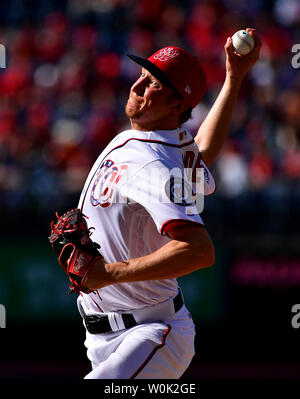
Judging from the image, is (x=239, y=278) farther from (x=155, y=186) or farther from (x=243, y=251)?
(x=155, y=186)

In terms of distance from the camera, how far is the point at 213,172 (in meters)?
7.72

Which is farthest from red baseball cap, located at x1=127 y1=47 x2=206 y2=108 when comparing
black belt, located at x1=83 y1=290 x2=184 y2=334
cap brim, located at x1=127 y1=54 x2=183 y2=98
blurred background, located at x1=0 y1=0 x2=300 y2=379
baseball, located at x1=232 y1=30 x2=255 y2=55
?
blurred background, located at x1=0 y1=0 x2=300 y2=379

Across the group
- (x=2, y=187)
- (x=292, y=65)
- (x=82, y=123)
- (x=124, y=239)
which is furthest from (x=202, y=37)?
(x=124, y=239)

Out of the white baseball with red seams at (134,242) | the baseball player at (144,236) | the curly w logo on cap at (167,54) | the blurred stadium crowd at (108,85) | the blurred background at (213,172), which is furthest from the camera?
the blurred stadium crowd at (108,85)

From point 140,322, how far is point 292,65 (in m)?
6.60

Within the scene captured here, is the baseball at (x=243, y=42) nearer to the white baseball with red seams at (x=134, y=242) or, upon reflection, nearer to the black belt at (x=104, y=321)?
the white baseball with red seams at (x=134, y=242)

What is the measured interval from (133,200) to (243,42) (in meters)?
1.22

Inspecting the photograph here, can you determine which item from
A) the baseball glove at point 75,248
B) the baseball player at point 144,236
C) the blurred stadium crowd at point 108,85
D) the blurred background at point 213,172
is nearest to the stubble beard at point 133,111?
the baseball player at point 144,236

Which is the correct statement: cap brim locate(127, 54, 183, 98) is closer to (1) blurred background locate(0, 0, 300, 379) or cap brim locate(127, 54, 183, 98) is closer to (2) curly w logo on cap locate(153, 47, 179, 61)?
(2) curly w logo on cap locate(153, 47, 179, 61)

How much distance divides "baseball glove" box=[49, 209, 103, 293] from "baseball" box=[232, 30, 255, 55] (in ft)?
4.43

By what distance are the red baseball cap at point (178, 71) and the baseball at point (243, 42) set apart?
460 millimetres

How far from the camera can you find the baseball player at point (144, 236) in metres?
2.79

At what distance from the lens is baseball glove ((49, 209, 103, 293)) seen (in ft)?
9.37

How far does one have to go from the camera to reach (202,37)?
9.99 metres
